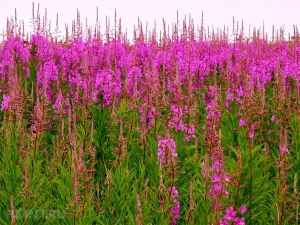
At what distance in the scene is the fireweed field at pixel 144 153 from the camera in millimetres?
A: 4512

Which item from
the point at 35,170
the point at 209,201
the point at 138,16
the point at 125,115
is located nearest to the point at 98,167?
the point at 125,115

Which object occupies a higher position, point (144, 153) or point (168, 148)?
point (168, 148)

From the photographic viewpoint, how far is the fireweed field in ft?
14.8

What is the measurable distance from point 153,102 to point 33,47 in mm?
5221

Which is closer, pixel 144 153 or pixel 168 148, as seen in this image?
pixel 168 148

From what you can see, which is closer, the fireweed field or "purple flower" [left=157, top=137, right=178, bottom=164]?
"purple flower" [left=157, top=137, right=178, bottom=164]

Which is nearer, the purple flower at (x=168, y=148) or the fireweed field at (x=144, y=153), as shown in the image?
the purple flower at (x=168, y=148)

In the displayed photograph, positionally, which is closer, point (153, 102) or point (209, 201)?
point (209, 201)

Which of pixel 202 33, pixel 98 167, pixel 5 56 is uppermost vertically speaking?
pixel 202 33

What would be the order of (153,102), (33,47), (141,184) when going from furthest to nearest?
(33,47), (153,102), (141,184)

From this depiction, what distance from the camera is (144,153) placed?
6.04 m

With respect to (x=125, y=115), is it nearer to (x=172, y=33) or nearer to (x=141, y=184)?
(x=141, y=184)

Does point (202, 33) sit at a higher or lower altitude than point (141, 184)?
higher

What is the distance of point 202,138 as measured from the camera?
23.5ft
